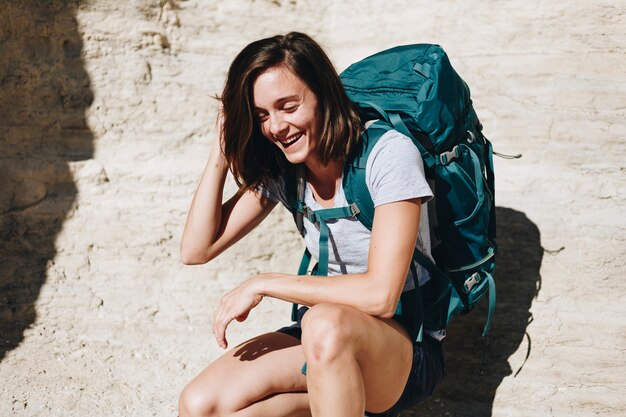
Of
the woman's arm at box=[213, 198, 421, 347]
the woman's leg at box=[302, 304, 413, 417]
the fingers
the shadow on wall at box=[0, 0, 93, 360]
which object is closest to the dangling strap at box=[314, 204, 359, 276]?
the woman's arm at box=[213, 198, 421, 347]

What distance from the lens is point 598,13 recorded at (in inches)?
154

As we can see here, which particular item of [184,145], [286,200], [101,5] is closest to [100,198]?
[184,145]

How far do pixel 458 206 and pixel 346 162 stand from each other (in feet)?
1.47

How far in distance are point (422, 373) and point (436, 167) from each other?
29.9 inches

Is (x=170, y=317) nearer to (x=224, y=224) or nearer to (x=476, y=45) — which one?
(x=224, y=224)

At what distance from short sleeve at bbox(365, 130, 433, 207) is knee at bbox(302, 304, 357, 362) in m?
0.38

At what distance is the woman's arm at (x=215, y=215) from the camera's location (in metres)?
2.68

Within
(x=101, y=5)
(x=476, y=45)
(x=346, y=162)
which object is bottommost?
(x=346, y=162)

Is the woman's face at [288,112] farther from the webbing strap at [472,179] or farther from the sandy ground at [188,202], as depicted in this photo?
the sandy ground at [188,202]

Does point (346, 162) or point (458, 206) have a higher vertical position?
point (346, 162)

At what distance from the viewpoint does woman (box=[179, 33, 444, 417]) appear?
2.17m

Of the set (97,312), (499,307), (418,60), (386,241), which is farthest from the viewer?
(97,312)

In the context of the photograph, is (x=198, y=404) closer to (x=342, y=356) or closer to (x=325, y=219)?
(x=342, y=356)

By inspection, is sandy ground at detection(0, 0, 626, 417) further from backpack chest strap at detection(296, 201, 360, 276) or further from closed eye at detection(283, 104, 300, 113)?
closed eye at detection(283, 104, 300, 113)
